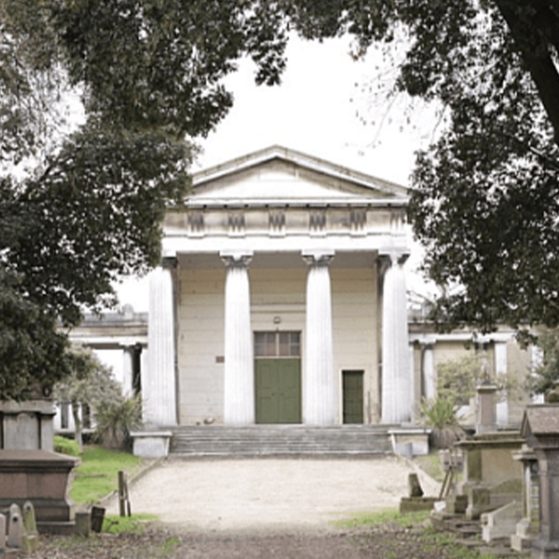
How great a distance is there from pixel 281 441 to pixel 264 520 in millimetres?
16107

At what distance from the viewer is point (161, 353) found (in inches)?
1705

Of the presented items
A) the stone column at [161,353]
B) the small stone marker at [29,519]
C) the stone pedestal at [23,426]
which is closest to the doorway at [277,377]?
the stone column at [161,353]

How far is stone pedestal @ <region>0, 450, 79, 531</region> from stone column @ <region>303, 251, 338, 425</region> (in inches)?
946

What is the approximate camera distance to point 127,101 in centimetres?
1386

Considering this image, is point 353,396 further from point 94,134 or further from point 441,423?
point 94,134

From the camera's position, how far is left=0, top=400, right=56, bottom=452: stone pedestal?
22297mm

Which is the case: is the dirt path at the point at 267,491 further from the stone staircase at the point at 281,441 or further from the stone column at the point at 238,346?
the stone column at the point at 238,346

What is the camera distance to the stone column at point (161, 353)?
43.1 meters

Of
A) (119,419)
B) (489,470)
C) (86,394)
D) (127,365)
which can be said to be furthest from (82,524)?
(127,365)

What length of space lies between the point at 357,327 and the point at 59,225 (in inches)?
1161

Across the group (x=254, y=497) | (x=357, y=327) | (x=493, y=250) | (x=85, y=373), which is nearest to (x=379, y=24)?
(x=493, y=250)

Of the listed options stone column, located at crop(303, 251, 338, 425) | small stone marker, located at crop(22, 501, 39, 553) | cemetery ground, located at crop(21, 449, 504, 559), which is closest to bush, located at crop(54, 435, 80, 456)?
cemetery ground, located at crop(21, 449, 504, 559)

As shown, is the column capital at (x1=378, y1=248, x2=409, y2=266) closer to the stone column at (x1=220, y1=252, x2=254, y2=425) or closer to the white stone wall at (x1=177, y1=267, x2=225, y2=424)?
the stone column at (x1=220, y1=252, x2=254, y2=425)

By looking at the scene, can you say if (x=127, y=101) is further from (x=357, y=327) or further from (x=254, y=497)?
(x=357, y=327)
